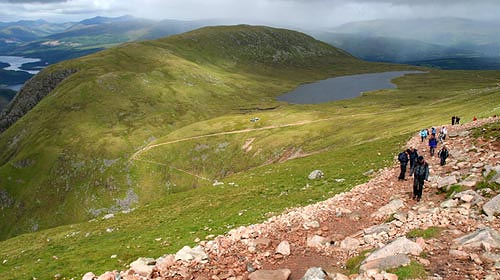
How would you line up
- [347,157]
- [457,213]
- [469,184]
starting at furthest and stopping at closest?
Answer: 1. [347,157]
2. [469,184]
3. [457,213]

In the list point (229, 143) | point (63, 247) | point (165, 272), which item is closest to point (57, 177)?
point (229, 143)

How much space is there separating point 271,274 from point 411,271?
6542 millimetres

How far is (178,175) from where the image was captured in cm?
13750

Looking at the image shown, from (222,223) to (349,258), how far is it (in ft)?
51.8

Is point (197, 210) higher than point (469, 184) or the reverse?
the reverse

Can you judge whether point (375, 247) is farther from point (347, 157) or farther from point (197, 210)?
point (347, 157)

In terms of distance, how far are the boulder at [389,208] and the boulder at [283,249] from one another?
749cm

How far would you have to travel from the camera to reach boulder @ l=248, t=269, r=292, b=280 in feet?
53.4

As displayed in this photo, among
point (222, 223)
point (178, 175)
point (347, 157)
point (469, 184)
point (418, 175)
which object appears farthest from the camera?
point (178, 175)

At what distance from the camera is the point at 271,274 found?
654 inches

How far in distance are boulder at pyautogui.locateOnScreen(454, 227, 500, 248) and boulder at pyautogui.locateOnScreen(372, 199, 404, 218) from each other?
6.72 m

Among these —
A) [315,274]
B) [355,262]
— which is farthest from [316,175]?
[315,274]

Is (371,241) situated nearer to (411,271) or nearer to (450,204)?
(411,271)

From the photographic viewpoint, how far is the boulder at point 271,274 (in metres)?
16.3
